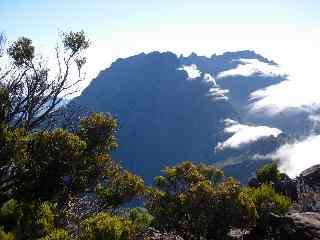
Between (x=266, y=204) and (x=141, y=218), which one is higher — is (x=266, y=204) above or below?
above

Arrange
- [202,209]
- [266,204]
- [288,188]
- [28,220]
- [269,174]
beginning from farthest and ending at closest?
[269,174] → [288,188] → [266,204] → [202,209] → [28,220]

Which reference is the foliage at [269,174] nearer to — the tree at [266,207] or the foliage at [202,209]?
the tree at [266,207]

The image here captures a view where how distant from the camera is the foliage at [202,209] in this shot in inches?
941

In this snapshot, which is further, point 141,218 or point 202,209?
point 141,218

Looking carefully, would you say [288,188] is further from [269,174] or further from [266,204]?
[266,204]

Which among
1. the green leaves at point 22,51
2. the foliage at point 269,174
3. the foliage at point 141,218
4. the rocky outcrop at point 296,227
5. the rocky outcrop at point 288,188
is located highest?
the green leaves at point 22,51

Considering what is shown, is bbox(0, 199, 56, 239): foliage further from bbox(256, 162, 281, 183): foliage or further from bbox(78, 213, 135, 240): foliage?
bbox(256, 162, 281, 183): foliage

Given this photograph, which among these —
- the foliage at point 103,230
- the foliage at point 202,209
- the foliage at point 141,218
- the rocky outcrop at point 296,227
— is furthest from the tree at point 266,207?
the foliage at point 103,230

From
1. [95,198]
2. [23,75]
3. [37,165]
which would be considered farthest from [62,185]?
[23,75]

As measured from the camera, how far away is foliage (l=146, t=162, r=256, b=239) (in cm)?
2389

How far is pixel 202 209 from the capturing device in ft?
78.4

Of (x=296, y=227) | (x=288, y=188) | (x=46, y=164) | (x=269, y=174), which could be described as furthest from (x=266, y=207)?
(x=269, y=174)

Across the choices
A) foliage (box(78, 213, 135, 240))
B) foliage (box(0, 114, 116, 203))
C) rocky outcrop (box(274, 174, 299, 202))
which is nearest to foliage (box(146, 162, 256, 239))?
foliage (box(0, 114, 116, 203))

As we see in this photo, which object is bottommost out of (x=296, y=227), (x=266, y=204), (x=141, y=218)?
(x=296, y=227)
